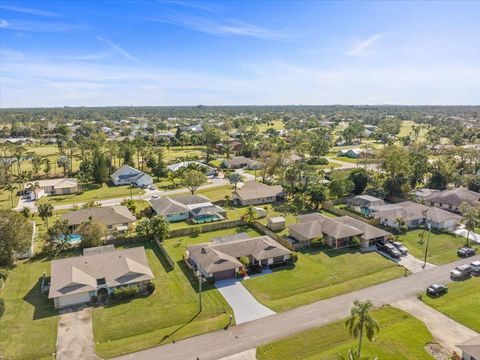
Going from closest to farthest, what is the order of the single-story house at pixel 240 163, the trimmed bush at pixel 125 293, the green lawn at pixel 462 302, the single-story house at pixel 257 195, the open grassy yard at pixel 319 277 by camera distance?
the green lawn at pixel 462 302, the trimmed bush at pixel 125 293, the open grassy yard at pixel 319 277, the single-story house at pixel 257 195, the single-story house at pixel 240 163

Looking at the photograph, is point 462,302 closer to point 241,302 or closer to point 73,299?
point 241,302

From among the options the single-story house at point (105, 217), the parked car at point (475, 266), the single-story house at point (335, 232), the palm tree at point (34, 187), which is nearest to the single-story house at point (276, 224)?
the single-story house at point (335, 232)

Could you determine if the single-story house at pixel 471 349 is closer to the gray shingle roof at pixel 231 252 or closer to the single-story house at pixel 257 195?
the gray shingle roof at pixel 231 252

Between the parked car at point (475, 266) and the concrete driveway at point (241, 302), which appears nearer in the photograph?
the concrete driveway at point (241, 302)

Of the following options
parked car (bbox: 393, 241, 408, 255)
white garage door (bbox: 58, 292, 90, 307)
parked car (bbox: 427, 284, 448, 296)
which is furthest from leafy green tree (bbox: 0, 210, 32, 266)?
parked car (bbox: 393, 241, 408, 255)

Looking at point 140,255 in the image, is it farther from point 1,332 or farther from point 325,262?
point 325,262

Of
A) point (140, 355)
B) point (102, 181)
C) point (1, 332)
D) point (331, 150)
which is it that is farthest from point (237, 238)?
point (331, 150)

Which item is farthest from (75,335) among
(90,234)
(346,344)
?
(346,344)
